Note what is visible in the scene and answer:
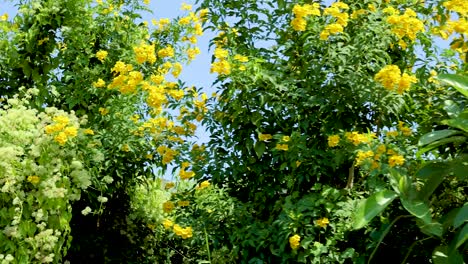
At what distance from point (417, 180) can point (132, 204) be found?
2308 millimetres

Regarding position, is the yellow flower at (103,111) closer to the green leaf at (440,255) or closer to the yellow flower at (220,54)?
the yellow flower at (220,54)

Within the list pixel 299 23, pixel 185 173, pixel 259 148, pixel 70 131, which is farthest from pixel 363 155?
pixel 70 131

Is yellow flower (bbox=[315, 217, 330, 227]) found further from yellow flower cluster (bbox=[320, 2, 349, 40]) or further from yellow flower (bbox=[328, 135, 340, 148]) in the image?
yellow flower cluster (bbox=[320, 2, 349, 40])

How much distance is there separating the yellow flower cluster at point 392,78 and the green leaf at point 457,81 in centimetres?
22

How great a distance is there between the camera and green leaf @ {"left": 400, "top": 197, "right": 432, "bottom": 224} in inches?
130

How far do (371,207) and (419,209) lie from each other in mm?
241

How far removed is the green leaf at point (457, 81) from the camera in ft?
11.0

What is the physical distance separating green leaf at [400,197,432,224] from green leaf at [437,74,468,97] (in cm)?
57

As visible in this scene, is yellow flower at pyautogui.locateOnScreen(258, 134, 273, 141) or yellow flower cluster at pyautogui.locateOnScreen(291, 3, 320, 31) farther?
yellow flower at pyautogui.locateOnScreen(258, 134, 273, 141)

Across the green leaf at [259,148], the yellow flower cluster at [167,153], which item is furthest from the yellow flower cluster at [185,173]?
the green leaf at [259,148]

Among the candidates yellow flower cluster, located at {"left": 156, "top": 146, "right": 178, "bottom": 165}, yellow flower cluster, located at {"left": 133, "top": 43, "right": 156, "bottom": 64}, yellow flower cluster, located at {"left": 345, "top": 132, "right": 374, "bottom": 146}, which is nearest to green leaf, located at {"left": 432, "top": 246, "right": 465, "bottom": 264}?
yellow flower cluster, located at {"left": 345, "top": 132, "right": 374, "bottom": 146}

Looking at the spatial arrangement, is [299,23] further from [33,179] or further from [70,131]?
[33,179]

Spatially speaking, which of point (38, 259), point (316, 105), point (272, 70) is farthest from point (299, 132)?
point (38, 259)

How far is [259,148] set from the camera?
3994 mm
